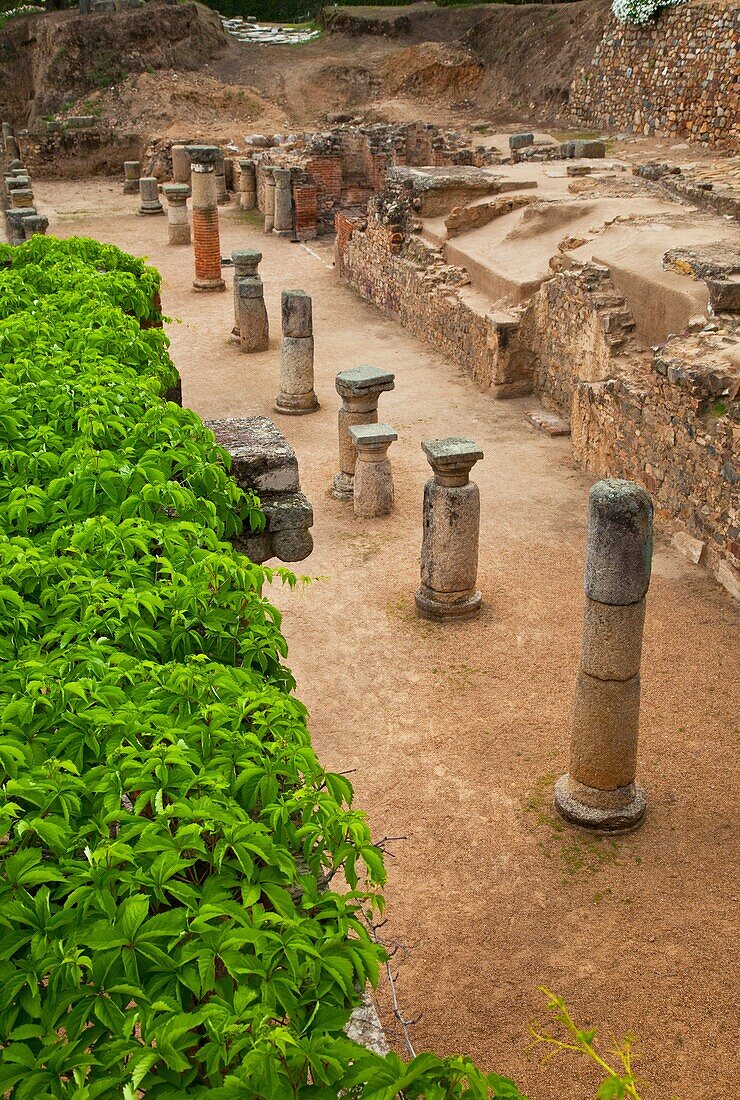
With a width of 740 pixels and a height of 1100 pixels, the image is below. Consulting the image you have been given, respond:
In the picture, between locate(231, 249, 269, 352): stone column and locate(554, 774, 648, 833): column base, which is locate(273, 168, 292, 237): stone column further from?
locate(554, 774, 648, 833): column base

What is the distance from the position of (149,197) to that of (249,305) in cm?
1312

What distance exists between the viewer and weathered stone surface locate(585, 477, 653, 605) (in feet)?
18.7

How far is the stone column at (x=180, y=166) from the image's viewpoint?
2916 cm

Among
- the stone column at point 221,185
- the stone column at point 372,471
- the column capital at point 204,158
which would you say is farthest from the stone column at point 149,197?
the stone column at point 372,471

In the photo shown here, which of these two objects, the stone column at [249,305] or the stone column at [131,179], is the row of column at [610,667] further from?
the stone column at [131,179]

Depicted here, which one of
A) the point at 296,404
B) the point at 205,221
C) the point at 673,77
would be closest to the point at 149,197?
the point at 205,221

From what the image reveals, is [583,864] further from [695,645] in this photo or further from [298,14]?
[298,14]

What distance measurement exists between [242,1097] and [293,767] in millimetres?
1038

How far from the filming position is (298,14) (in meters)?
43.0

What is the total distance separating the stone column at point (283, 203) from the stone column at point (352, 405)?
1457cm

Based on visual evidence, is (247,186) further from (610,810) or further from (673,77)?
(610,810)

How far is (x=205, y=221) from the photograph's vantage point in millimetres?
19734

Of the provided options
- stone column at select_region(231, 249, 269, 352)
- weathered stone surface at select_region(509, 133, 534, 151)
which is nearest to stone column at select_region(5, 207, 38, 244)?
stone column at select_region(231, 249, 269, 352)

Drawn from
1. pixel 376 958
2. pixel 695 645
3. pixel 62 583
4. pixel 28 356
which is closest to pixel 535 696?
pixel 695 645
